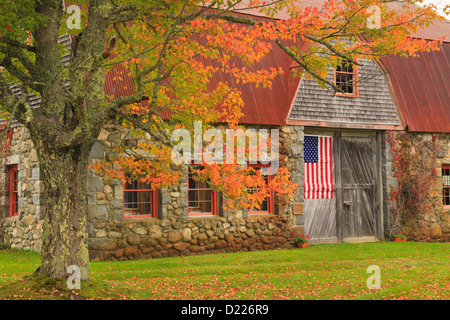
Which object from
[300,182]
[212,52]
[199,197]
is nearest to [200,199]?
[199,197]

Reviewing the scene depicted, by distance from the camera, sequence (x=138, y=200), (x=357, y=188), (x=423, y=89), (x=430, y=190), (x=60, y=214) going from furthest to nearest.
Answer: (x=423, y=89) < (x=430, y=190) < (x=357, y=188) < (x=138, y=200) < (x=60, y=214)

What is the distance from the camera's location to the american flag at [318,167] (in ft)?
52.4

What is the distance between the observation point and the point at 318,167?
16.1 meters

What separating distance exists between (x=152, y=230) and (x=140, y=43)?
5.35 metres

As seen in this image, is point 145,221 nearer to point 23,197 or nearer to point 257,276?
point 23,197

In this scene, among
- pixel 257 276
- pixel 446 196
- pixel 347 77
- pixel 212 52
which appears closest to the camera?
pixel 212 52

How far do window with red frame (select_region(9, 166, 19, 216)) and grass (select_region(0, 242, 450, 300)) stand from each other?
149 centimetres

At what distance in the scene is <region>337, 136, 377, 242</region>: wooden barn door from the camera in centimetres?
1645

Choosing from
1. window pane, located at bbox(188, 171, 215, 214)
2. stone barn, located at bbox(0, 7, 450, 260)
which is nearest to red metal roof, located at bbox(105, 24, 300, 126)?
stone barn, located at bbox(0, 7, 450, 260)

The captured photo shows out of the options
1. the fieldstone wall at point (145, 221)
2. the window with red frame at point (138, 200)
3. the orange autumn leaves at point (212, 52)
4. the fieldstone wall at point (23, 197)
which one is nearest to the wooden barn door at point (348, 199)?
the fieldstone wall at point (145, 221)

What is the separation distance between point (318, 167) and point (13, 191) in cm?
918

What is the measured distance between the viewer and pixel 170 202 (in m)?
13.5
